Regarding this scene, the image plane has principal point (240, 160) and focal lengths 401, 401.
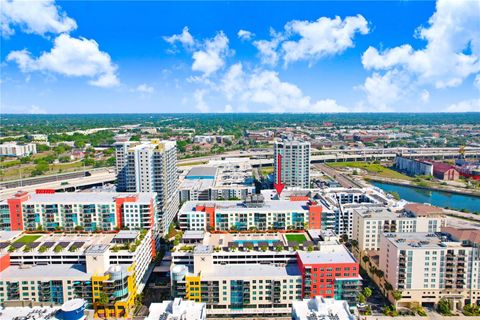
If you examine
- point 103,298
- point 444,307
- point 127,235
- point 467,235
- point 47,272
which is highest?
point 467,235

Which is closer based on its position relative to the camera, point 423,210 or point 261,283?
point 261,283

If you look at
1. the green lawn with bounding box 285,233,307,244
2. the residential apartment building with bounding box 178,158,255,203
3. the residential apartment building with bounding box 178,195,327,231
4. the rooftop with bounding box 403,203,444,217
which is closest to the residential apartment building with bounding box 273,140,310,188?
the residential apartment building with bounding box 178,158,255,203

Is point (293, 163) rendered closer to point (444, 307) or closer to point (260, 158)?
point (444, 307)

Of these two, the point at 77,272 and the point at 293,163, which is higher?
the point at 293,163

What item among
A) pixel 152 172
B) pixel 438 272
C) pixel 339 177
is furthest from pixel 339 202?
pixel 339 177

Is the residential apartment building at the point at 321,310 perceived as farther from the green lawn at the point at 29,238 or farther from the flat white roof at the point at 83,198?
the green lawn at the point at 29,238

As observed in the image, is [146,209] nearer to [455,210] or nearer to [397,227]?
[397,227]

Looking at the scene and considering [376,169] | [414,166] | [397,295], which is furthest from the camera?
[376,169]

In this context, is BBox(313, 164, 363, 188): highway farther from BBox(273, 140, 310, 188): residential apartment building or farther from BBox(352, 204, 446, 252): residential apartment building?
BBox(352, 204, 446, 252): residential apartment building
